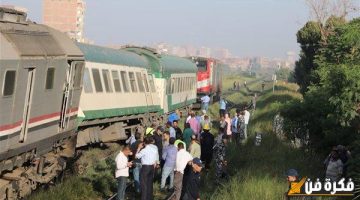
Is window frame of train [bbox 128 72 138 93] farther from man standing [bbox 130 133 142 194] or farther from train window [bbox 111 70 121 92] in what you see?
man standing [bbox 130 133 142 194]

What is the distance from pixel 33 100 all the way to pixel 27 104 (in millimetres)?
304

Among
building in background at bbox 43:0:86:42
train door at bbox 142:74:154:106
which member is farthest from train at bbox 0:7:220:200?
building in background at bbox 43:0:86:42

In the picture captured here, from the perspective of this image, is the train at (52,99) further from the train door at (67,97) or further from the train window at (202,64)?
the train window at (202,64)

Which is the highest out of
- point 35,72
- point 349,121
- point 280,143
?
point 35,72

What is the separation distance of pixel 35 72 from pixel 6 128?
1.76m

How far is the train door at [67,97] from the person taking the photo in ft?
46.3

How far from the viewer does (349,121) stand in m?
16.6

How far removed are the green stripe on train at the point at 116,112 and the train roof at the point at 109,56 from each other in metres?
1.69

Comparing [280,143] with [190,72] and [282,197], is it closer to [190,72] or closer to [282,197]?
[282,197]

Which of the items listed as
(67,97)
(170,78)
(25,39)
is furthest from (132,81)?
(25,39)

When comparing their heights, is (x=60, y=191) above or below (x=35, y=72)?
below

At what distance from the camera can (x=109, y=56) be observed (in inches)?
784

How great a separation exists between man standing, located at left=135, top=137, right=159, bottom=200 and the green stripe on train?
4626 mm

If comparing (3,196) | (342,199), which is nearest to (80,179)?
(3,196)
